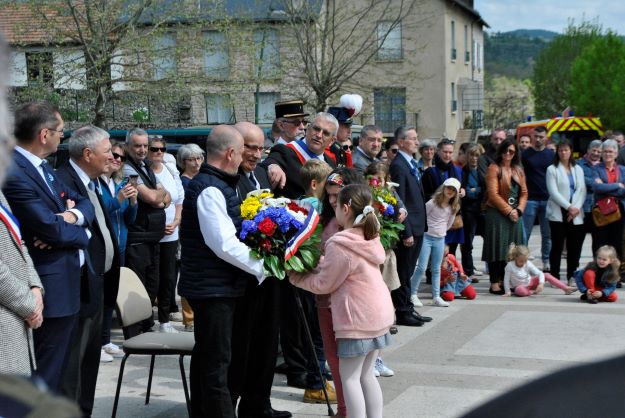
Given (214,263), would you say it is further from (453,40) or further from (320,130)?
(453,40)

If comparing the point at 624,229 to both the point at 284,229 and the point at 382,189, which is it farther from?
the point at 284,229

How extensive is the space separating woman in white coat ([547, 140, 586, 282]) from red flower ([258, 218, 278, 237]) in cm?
708

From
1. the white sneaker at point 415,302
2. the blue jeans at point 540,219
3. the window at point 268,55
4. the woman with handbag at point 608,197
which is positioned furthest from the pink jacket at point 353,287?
the window at point 268,55

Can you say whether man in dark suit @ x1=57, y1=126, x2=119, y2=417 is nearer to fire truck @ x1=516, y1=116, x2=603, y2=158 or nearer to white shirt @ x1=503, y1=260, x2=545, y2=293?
white shirt @ x1=503, y1=260, x2=545, y2=293

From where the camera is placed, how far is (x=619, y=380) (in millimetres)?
1058

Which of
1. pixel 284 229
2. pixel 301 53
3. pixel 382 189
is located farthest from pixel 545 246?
pixel 301 53

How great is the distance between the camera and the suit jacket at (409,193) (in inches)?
351

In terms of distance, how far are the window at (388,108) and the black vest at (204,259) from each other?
94.4ft

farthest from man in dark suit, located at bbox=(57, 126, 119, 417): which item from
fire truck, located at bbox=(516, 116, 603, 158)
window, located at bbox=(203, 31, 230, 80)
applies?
fire truck, located at bbox=(516, 116, 603, 158)

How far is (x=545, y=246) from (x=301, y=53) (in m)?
14.2

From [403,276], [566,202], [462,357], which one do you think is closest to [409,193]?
[403,276]

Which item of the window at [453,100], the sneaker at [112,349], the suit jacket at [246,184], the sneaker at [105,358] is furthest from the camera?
the window at [453,100]

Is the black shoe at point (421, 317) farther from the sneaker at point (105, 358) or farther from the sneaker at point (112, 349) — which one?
the sneaker at point (105, 358)

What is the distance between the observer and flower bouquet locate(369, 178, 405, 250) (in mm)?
6879
